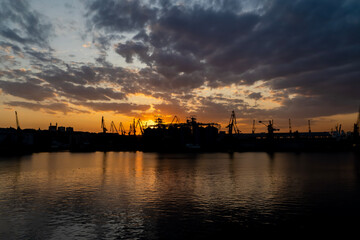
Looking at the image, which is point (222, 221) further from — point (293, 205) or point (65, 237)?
point (65, 237)

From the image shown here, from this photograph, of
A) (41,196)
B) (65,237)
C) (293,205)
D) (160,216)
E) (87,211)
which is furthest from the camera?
(41,196)

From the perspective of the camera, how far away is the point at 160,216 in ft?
89.5

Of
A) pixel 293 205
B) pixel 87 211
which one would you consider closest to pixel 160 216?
pixel 87 211

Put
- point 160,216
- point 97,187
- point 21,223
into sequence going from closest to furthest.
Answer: point 21,223 → point 160,216 → point 97,187

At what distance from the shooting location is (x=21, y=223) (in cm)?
2502

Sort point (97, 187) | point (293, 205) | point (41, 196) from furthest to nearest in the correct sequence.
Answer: point (97, 187) < point (41, 196) < point (293, 205)

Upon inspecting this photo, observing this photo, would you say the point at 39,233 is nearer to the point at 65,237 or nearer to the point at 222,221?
the point at 65,237

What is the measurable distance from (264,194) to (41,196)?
3081cm

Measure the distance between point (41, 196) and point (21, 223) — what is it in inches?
539

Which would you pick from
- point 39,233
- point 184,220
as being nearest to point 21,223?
point 39,233

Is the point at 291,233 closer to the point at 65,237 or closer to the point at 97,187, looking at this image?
the point at 65,237

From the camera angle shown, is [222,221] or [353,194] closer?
[222,221]

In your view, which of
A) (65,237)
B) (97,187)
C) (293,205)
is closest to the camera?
(65,237)

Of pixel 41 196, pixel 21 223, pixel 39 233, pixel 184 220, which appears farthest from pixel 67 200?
pixel 184 220
